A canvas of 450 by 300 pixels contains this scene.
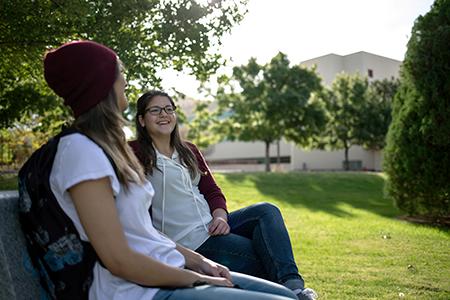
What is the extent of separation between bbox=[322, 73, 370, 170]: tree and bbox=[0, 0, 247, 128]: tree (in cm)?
2836

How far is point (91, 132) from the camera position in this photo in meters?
1.83

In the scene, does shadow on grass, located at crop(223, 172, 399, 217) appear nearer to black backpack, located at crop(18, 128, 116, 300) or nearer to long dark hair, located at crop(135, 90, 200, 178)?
long dark hair, located at crop(135, 90, 200, 178)

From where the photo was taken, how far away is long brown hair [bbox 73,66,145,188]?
1.82 meters

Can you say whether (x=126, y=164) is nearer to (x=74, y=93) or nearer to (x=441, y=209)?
(x=74, y=93)

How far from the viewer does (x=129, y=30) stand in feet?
21.9

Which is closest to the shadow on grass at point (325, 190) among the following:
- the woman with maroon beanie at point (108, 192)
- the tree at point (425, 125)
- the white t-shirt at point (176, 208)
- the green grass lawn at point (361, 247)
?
the green grass lawn at point (361, 247)

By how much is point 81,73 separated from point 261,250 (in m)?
1.80

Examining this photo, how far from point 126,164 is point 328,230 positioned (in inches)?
300

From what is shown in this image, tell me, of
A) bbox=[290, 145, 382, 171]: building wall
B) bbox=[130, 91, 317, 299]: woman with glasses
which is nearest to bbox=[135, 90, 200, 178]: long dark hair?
bbox=[130, 91, 317, 299]: woman with glasses

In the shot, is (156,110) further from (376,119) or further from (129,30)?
(376,119)

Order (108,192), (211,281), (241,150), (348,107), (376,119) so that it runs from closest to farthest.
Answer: (108,192), (211,281), (376,119), (348,107), (241,150)

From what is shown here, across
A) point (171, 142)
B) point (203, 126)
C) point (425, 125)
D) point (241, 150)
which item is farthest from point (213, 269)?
point (241, 150)

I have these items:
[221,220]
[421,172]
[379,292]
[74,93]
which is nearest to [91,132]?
[74,93]

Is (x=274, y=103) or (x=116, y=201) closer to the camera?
(x=116, y=201)
